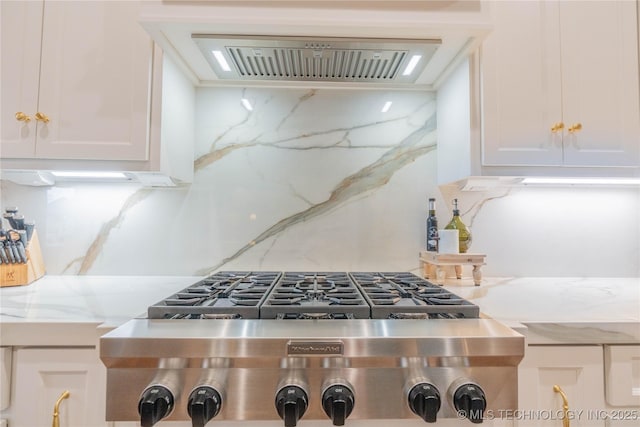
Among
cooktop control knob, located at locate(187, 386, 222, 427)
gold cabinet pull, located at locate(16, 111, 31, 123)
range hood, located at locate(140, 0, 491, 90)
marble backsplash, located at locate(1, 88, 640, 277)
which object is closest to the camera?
cooktop control knob, located at locate(187, 386, 222, 427)

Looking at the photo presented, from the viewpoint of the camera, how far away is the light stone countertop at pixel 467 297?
0.79 meters

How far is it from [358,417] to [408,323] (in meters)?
0.22

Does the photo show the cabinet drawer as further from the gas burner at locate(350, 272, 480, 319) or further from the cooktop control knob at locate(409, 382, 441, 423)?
the cooktop control knob at locate(409, 382, 441, 423)

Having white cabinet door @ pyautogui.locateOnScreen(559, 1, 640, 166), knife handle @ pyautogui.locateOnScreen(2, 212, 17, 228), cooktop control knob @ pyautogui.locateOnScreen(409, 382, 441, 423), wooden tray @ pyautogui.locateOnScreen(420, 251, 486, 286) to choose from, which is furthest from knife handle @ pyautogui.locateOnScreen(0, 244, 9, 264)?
white cabinet door @ pyautogui.locateOnScreen(559, 1, 640, 166)

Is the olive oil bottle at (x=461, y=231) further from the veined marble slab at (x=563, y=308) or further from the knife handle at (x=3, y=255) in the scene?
the knife handle at (x=3, y=255)

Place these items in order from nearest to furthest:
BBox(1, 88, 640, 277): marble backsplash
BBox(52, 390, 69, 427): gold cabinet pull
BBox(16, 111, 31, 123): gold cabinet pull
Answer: BBox(52, 390, 69, 427): gold cabinet pull
BBox(16, 111, 31, 123): gold cabinet pull
BBox(1, 88, 640, 277): marble backsplash

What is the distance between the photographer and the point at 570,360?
82cm

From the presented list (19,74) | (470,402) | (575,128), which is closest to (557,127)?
(575,128)

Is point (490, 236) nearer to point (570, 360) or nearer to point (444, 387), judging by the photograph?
point (570, 360)

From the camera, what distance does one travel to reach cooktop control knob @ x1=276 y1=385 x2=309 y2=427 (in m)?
0.62

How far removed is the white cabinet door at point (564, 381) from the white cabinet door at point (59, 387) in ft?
3.29

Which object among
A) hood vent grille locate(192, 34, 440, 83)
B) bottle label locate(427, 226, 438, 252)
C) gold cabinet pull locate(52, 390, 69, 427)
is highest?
hood vent grille locate(192, 34, 440, 83)

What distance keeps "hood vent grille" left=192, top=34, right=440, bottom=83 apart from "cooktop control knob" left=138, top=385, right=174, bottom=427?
38.2 inches

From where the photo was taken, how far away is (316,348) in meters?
0.66
